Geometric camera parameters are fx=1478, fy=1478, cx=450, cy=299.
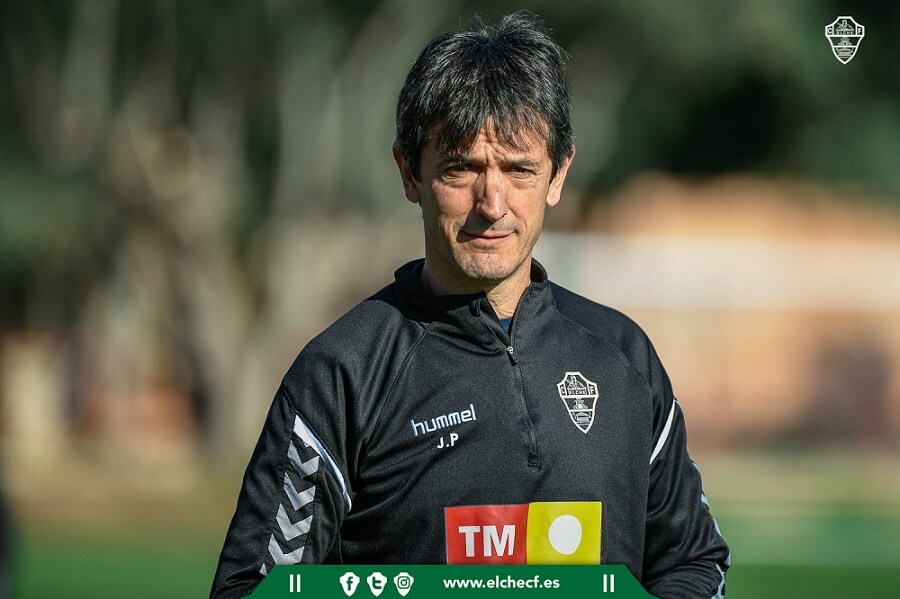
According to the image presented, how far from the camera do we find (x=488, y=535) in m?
3.39

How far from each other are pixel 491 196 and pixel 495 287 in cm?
26

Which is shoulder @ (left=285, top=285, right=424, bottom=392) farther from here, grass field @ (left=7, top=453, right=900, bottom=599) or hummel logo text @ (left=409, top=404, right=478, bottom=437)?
grass field @ (left=7, top=453, right=900, bottom=599)

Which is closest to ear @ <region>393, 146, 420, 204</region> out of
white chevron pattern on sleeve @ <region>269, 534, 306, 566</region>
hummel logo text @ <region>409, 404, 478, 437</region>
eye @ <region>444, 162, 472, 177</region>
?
eye @ <region>444, 162, 472, 177</region>

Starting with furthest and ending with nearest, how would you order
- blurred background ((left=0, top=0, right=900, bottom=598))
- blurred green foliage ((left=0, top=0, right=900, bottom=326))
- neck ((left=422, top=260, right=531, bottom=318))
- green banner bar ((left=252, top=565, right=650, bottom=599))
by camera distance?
1. blurred green foliage ((left=0, top=0, right=900, bottom=326))
2. blurred background ((left=0, top=0, right=900, bottom=598))
3. neck ((left=422, top=260, right=531, bottom=318))
4. green banner bar ((left=252, top=565, right=650, bottom=599))

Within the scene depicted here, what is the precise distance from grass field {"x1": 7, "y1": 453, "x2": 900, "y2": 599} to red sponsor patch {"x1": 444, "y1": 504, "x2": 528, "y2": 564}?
35.6 feet

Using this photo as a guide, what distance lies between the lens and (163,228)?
22.8m

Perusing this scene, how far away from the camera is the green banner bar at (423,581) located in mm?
3074

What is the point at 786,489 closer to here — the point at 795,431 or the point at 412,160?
the point at 795,431

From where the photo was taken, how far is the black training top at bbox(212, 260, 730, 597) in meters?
3.40

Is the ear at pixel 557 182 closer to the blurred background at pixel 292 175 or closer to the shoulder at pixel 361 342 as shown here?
the shoulder at pixel 361 342

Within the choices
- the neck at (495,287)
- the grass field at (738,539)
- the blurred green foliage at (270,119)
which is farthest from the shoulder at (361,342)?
the blurred green foliage at (270,119)

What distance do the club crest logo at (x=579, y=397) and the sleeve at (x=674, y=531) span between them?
0.71 ft

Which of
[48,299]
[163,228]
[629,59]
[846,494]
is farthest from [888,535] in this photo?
[48,299]

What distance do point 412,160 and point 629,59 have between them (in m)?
20.3
